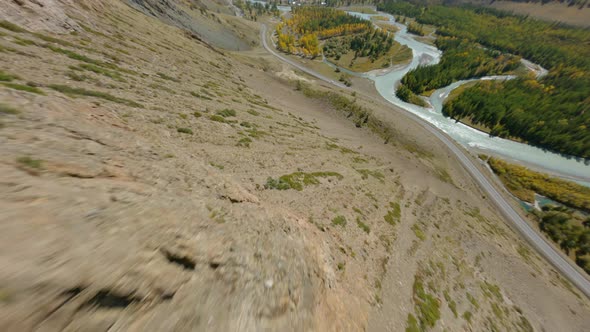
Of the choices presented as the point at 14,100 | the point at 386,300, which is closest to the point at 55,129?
the point at 14,100

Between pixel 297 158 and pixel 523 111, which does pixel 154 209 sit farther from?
pixel 523 111

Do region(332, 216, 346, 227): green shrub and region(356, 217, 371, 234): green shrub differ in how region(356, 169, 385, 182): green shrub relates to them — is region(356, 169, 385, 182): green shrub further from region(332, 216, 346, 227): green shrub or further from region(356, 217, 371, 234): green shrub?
region(332, 216, 346, 227): green shrub

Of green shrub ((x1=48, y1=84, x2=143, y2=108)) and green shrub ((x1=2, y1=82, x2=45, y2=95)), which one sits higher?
green shrub ((x1=2, y1=82, x2=45, y2=95))

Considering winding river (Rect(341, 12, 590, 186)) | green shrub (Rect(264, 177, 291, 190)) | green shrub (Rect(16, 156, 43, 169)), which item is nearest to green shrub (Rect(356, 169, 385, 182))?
green shrub (Rect(264, 177, 291, 190))

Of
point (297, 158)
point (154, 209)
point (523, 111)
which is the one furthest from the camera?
point (523, 111)

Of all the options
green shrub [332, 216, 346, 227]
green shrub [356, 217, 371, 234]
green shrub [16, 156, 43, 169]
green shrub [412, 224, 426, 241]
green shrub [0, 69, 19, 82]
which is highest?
green shrub [0, 69, 19, 82]

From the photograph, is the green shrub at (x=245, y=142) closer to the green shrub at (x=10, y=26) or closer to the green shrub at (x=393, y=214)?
the green shrub at (x=393, y=214)

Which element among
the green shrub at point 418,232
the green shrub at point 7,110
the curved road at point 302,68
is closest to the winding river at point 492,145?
the curved road at point 302,68
